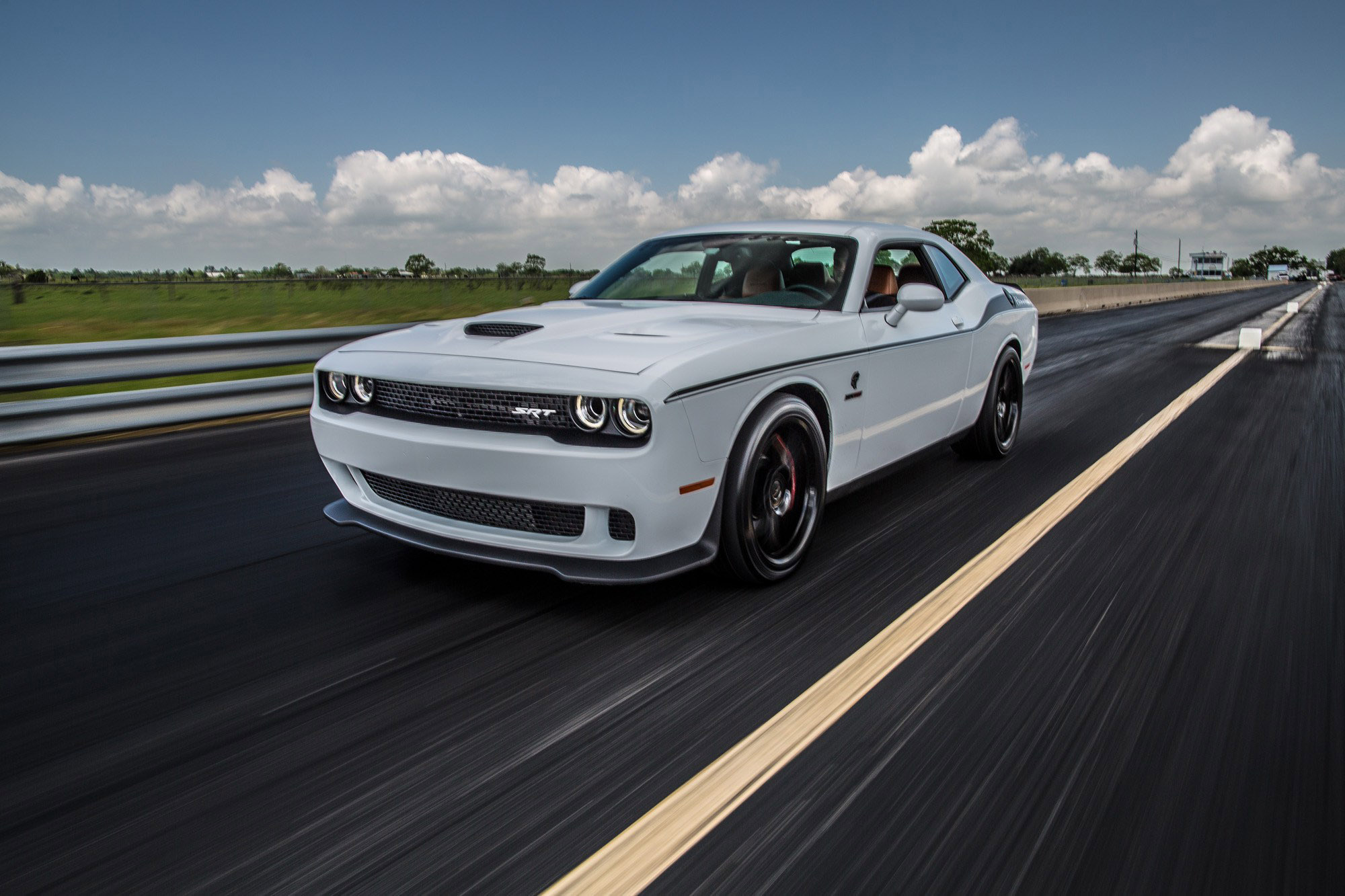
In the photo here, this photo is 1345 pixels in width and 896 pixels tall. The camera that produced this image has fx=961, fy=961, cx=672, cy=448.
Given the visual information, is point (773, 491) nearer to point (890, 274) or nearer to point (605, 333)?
point (605, 333)

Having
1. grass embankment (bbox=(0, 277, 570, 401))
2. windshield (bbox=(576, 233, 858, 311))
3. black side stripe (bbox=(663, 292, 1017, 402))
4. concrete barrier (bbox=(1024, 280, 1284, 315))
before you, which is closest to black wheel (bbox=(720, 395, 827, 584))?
black side stripe (bbox=(663, 292, 1017, 402))

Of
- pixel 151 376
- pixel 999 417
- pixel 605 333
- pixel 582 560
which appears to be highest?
pixel 605 333

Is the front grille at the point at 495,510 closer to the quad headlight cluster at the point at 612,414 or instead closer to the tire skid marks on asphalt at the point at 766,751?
the quad headlight cluster at the point at 612,414

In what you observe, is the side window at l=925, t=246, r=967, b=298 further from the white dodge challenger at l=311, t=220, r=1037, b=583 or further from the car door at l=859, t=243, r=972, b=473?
the white dodge challenger at l=311, t=220, r=1037, b=583

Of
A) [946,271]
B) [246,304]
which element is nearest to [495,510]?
[946,271]

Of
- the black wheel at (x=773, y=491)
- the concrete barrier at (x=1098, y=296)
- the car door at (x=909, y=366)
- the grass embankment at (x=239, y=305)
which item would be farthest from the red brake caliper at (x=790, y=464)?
the concrete barrier at (x=1098, y=296)

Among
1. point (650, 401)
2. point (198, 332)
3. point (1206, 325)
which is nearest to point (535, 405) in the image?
point (650, 401)

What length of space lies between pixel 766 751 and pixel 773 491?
1.39 m

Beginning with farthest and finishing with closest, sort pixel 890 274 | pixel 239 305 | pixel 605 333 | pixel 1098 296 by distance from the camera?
pixel 1098 296
pixel 239 305
pixel 890 274
pixel 605 333

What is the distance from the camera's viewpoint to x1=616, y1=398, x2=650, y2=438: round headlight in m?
3.04

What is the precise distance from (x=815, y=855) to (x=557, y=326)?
232 cm

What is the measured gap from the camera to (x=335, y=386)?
3750 millimetres

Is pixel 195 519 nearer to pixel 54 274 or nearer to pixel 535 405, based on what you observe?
pixel 535 405

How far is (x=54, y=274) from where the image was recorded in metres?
15.9
